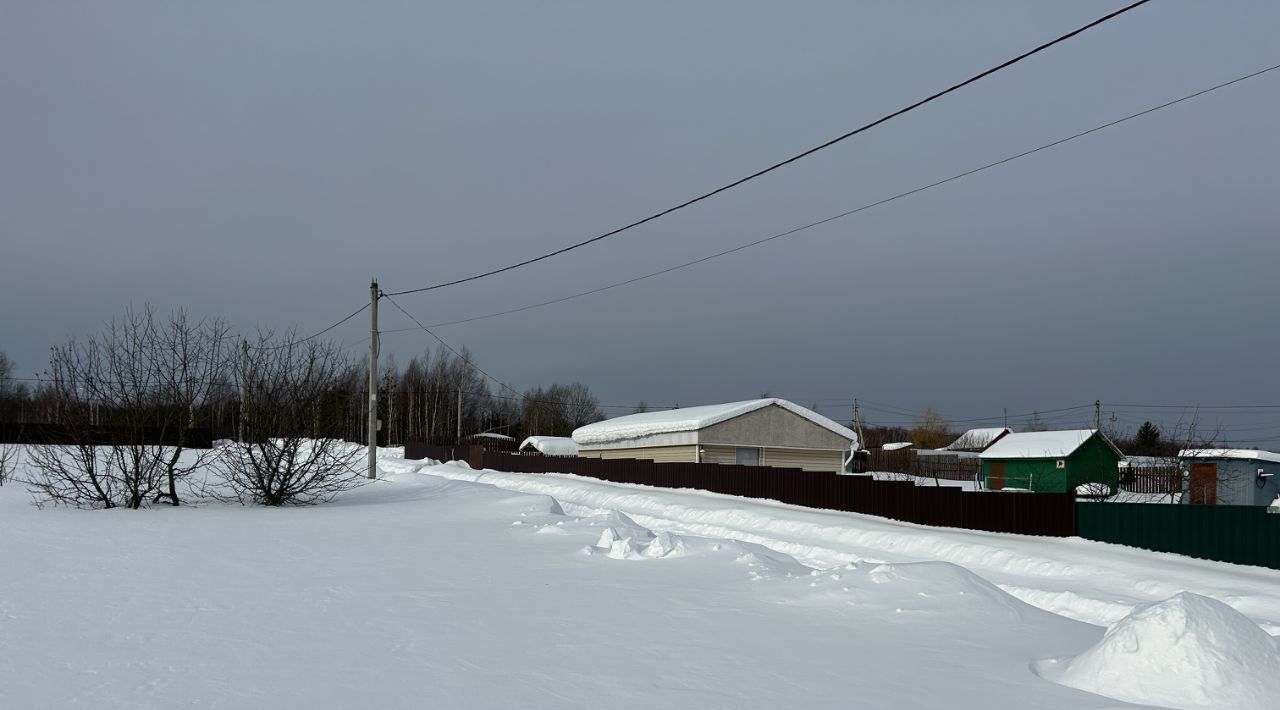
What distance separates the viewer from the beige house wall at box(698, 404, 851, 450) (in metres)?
34.7

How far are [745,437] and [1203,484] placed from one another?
1669 centimetres

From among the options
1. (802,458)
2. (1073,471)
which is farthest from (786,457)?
(1073,471)

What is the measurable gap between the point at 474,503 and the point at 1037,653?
12925 mm

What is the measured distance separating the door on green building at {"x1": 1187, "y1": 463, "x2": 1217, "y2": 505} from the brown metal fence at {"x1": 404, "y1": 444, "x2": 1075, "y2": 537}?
56.7ft

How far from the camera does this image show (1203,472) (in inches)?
1272

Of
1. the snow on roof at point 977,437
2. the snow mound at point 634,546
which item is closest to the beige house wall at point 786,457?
the snow mound at point 634,546

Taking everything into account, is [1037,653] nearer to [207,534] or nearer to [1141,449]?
[207,534]

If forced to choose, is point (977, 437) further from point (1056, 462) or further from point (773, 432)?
point (773, 432)

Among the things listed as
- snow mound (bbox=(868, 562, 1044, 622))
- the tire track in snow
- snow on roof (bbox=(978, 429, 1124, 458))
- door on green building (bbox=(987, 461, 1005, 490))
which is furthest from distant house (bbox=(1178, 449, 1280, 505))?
snow mound (bbox=(868, 562, 1044, 622))

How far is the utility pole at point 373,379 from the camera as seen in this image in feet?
87.7

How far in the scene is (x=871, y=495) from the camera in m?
21.2

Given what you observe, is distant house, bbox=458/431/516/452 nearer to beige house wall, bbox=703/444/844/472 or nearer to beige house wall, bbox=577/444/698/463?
beige house wall, bbox=577/444/698/463

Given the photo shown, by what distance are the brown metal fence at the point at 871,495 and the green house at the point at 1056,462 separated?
19193 mm

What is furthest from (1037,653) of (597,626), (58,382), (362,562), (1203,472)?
(1203,472)
